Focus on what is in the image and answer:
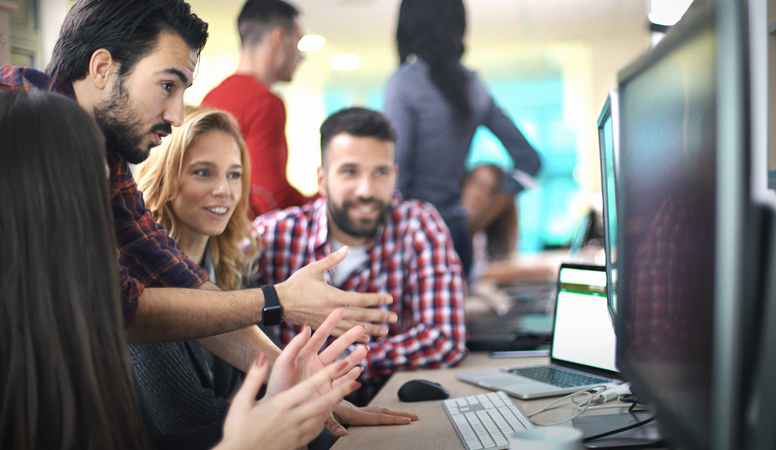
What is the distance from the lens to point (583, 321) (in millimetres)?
1261

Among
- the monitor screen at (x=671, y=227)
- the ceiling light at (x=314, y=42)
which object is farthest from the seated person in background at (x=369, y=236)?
the ceiling light at (x=314, y=42)

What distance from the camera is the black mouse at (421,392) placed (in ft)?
3.75

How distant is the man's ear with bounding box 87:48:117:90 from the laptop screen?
1.04m

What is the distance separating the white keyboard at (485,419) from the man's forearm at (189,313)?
41cm

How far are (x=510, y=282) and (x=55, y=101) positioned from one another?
10.1ft

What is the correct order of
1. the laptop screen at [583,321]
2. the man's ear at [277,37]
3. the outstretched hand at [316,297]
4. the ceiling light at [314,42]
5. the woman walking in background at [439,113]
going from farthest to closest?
the ceiling light at [314,42] < the woman walking in background at [439,113] < the man's ear at [277,37] < the laptop screen at [583,321] < the outstretched hand at [316,297]

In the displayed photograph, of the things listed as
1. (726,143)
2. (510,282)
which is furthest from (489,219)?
(726,143)

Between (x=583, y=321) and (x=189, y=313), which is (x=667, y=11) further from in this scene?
(x=189, y=313)

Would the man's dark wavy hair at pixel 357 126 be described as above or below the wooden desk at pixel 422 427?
above

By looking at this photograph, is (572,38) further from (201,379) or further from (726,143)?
(726,143)

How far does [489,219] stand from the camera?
152 inches

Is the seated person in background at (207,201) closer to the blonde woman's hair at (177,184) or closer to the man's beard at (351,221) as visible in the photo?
the blonde woman's hair at (177,184)

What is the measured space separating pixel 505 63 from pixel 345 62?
4.75 ft

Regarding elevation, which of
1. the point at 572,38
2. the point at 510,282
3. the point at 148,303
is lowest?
the point at 510,282
